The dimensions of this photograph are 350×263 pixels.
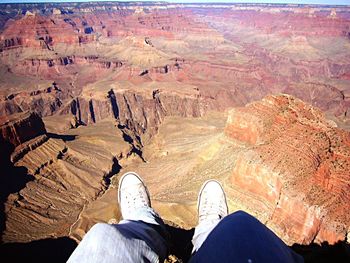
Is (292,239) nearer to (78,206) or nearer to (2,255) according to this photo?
(2,255)

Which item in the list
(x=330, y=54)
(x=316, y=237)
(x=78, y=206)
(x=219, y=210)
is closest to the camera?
(x=219, y=210)

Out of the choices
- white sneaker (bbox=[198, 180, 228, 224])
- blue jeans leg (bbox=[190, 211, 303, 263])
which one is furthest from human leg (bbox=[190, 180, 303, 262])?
white sneaker (bbox=[198, 180, 228, 224])

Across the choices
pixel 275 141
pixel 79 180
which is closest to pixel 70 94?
pixel 79 180

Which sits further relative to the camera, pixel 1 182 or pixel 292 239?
pixel 1 182

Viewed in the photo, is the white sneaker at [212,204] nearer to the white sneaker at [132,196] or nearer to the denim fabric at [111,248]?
the white sneaker at [132,196]

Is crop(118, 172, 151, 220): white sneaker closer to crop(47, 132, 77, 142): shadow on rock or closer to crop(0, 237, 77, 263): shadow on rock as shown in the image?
crop(0, 237, 77, 263): shadow on rock

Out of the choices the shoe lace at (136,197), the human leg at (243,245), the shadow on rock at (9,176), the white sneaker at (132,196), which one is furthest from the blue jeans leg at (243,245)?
the shadow on rock at (9,176)
